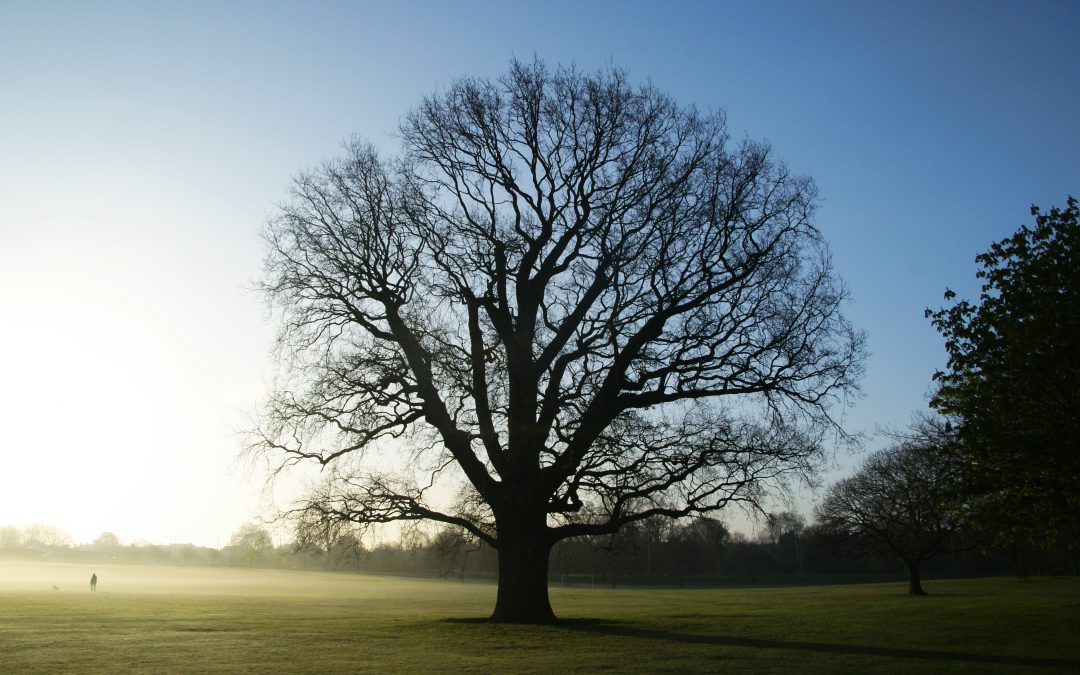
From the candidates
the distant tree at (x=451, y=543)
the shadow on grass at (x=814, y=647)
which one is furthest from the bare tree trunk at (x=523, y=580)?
the distant tree at (x=451, y=543)

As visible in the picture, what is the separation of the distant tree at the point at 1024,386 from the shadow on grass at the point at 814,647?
5327mm

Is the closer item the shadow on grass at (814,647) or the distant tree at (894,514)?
the shadow on grass at (814,647)

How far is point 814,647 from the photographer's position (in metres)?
18.4

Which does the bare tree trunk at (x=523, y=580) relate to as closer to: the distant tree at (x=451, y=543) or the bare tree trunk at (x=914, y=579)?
the distant tree at (x=451, y=543)

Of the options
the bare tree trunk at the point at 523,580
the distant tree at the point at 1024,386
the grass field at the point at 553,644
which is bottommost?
the grass field at the point at 553,644

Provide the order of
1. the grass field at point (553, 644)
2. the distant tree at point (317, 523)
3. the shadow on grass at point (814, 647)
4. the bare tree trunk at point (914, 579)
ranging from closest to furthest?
the grass field at point (553, 644) < the shadow on grass at point (814, 647) < the distant tree at point (317, 523) < the bare tree trunk at point (914, 579)

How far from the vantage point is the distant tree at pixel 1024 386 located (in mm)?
19469

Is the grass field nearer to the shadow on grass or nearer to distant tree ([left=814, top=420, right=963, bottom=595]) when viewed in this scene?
the shadow on grass

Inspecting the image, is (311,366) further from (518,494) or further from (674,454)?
(674,454)

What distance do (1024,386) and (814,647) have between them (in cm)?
851

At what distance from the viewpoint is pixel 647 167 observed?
23.5 meters

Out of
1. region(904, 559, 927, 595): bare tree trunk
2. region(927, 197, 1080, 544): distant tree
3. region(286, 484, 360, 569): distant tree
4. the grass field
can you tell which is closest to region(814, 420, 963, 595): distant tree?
region(904, 559, 927, 595): bare tree trunk

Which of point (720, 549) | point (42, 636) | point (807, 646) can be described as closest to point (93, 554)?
point (720, 549)

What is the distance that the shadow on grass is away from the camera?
1619 cm
